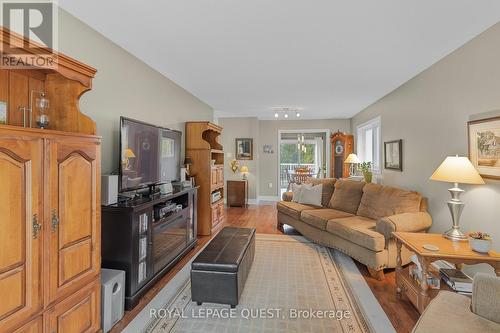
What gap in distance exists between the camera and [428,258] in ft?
6.59

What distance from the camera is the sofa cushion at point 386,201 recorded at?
316cm

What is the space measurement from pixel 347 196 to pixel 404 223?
1.42 metres

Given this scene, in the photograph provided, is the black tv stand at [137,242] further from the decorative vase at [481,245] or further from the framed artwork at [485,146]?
the framed artwork at [485,146]

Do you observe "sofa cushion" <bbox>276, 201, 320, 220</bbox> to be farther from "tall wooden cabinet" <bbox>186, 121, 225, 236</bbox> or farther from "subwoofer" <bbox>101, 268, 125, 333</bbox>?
"subwoofer" <bbox>101, 268, 125, 333</bbox>

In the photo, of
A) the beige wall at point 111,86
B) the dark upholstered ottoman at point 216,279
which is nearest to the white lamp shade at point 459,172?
the dark upholstered ottoman at point 216,279

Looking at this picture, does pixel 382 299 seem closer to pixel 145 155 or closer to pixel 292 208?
pixel 292 208

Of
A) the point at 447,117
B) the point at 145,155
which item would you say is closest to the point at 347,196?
the point at 447,117

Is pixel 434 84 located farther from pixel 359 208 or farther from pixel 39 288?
pixel 39 288

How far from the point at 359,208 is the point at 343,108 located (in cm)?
271

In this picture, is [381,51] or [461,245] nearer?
[461,245]

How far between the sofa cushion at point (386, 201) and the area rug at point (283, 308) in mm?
931

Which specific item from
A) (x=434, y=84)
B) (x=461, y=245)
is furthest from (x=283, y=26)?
(x=461, y=245)

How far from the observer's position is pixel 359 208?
Result: 3.96 meters

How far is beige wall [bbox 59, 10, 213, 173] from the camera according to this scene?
220cm
